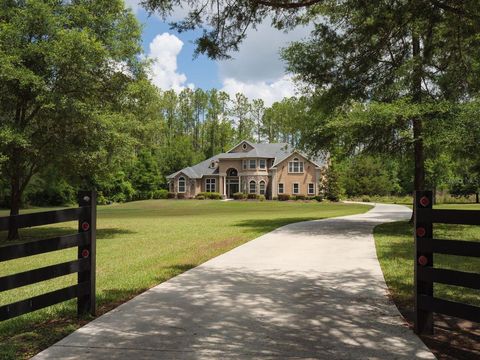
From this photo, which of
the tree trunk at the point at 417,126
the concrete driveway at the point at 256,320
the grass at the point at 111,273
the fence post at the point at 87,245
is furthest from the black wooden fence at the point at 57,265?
the tree trunk at the point at 417,126

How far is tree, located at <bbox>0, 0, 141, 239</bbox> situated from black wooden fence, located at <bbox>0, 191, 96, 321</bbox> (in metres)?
11.2

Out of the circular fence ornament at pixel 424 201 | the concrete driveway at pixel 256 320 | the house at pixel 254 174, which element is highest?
the house at pixel 254 174

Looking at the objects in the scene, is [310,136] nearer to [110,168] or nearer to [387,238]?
[387,238]

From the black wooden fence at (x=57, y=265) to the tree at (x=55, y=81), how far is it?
11.2m

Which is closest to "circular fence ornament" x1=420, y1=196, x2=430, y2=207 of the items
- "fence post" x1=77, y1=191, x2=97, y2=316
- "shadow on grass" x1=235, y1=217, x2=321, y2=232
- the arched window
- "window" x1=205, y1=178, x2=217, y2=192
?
"fence post" x1=77, y1=191, x2=97, y2=316

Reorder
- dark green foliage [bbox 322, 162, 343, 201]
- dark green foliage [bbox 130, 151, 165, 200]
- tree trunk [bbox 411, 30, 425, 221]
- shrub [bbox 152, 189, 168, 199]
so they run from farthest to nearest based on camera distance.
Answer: shrub [bbox 152, 189, 168, 199] < dark green foliage [bbox 130, 151, 165, 200] < dark green foliage [bbox 322, 162, 343, 201] < tree trunk [bbox 411, 30, 425, 221]

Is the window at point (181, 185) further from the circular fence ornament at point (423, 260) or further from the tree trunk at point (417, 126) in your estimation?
the circular fence ornament at point (423, 260)

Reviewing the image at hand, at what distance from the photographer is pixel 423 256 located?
4973 millimetres

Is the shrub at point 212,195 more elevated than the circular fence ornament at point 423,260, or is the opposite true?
the shrub at point 212,195

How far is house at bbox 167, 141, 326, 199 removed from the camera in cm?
5894

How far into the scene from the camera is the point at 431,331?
503 centimetres

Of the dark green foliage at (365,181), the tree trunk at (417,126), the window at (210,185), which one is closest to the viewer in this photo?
the tree trunk at (417,126)

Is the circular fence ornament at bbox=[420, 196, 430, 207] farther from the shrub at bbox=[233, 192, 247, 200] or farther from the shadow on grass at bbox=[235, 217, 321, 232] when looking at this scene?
the shrub at bbox=[233, 192, 247, 200]

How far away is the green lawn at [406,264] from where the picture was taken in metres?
7.03
